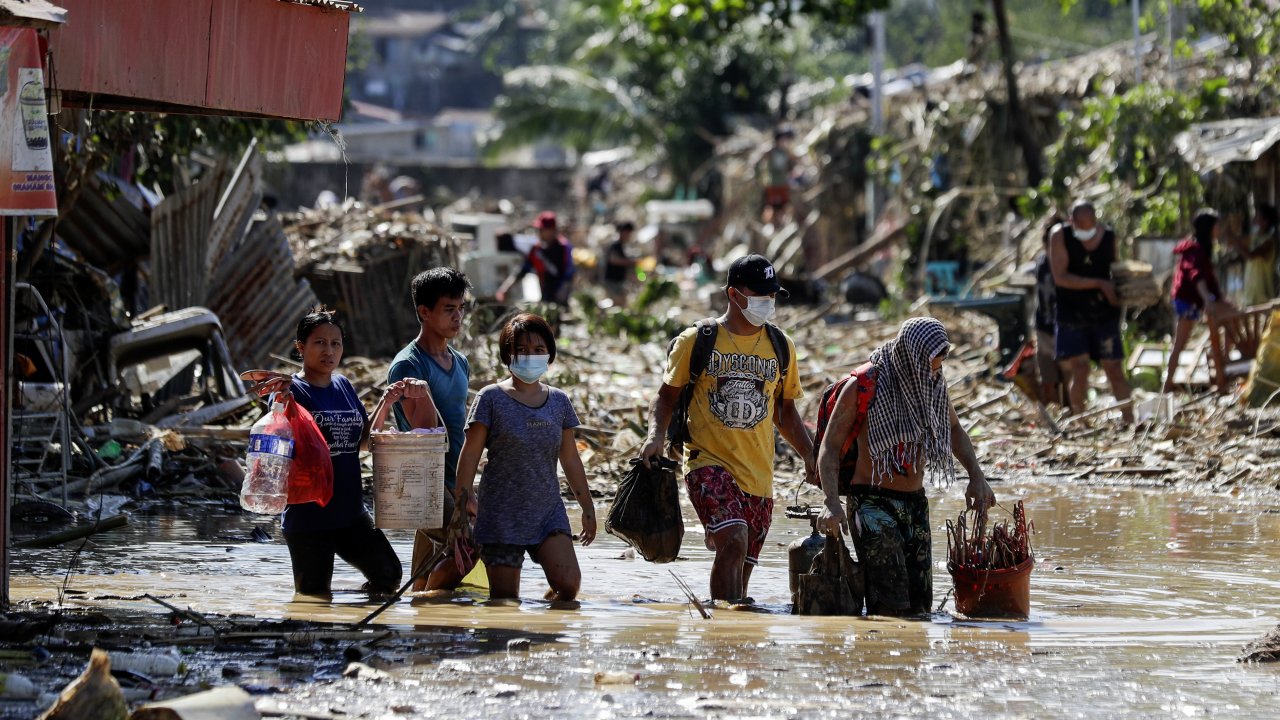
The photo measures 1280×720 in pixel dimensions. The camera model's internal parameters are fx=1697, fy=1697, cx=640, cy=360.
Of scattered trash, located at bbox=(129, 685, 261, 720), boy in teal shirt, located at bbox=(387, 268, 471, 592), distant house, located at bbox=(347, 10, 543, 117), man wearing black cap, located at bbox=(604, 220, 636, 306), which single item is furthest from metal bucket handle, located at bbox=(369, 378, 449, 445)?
distant house, located at bbox=(347, 10, 543, 117)

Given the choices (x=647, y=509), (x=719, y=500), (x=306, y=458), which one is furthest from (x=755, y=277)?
(x=306, y=458)

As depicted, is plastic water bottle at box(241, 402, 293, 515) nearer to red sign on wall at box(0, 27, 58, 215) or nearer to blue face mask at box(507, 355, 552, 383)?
blue face mask at box(507, 355, 552, 383)

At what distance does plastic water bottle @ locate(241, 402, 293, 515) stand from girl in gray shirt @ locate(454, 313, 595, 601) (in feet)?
2.57

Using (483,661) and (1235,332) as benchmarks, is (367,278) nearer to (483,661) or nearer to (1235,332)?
(1235,332)

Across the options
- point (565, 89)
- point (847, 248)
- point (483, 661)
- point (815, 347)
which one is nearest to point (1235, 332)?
point (815, 347)

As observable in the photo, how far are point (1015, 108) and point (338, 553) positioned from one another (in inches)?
660

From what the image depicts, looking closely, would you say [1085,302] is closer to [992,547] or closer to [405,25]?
[992,547]

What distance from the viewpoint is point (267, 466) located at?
21.5ft

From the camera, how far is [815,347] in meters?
20.2

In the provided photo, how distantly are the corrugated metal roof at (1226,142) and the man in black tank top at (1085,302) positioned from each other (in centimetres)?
294

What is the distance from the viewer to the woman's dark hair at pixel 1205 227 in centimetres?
1438

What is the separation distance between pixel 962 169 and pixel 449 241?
8.86 meters

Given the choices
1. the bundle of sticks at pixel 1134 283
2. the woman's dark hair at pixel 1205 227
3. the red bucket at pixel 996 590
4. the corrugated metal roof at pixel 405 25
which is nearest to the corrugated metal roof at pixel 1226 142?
the woman's dark hair at pixel 1205 227

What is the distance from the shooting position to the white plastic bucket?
6742mm
